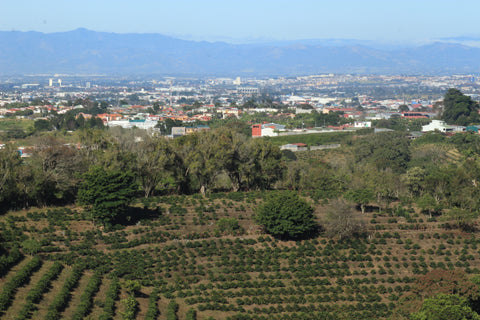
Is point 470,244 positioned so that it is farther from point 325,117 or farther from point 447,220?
point 325,117

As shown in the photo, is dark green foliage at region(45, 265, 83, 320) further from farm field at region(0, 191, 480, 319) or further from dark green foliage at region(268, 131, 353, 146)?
dark green foliage at region(268, 131, 353, 146)

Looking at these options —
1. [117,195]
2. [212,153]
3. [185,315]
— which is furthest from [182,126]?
[185,315]

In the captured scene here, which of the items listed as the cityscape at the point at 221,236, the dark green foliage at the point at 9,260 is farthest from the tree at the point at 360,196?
the dark green foliage at the point at 9,260

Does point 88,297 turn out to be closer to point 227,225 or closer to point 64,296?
point 64,296

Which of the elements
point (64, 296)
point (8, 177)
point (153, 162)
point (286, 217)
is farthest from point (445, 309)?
point (8, 177)

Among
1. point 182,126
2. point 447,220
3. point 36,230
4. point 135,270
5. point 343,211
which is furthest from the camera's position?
point 182,126

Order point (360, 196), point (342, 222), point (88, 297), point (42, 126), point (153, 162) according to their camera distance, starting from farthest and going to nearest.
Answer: point (42, 126) → point (153, 162) → point (360, 196) → point (342, 222) → point (88, 297)

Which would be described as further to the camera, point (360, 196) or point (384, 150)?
point (384, 150)
